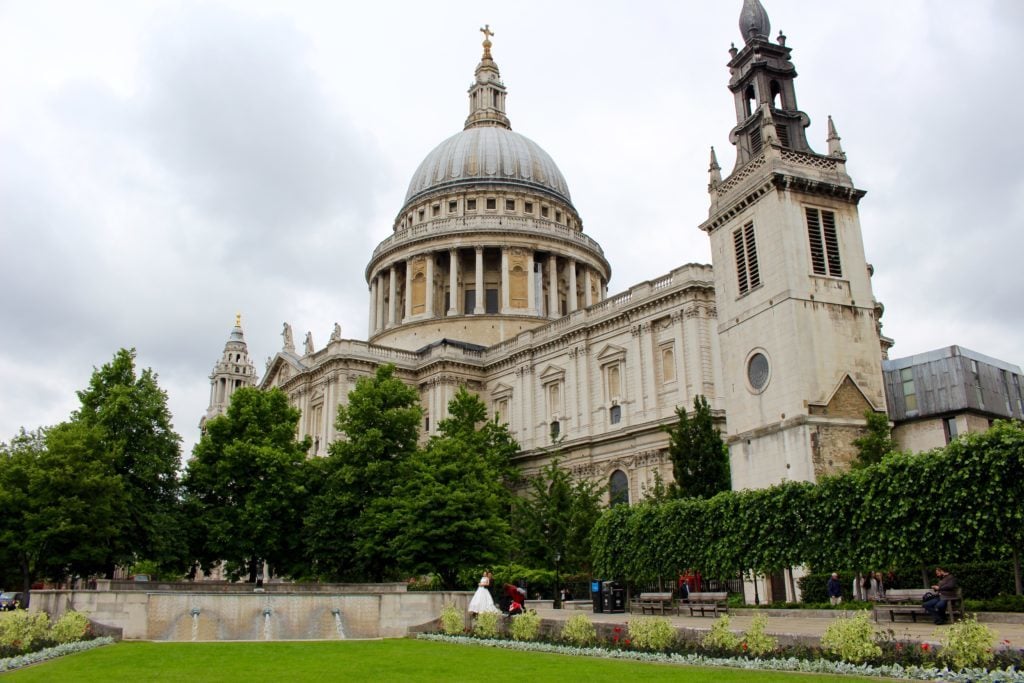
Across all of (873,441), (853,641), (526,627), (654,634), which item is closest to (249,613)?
(526,627)

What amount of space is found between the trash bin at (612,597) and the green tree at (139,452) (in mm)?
21598

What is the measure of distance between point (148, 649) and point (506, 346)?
4596 cm

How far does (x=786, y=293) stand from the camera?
34469 mm

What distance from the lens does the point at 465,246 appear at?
7775cm

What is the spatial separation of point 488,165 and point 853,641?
74889mm

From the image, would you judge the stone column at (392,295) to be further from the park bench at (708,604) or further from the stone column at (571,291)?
the park bench at (708,604)

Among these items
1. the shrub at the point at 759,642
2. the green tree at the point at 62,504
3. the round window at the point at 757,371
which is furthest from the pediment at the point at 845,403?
the green tree at the point at 62,504

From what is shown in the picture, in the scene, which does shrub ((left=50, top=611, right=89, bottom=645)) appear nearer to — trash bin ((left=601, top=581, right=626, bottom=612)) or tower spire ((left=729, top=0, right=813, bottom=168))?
trash bin ((left=601, top=581, right=626, bottom=612))

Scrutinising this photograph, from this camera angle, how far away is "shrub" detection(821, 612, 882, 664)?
560 inches

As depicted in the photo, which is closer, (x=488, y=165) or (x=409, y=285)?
(x=409, y=285)

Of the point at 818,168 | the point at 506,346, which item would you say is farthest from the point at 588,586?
the point at 506,346

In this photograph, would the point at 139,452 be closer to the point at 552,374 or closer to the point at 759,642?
the point at 552,374

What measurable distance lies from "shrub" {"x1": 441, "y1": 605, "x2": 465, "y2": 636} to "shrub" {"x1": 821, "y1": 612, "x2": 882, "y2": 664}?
12612mm

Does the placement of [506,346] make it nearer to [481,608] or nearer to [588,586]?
[588,586]
